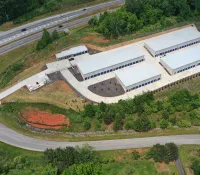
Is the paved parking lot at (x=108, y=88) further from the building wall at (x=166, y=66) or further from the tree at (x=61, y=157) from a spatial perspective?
the tree at (x=61, y=157)

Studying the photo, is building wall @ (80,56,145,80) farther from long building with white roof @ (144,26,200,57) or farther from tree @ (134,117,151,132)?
tree @ (134,117,151,132)

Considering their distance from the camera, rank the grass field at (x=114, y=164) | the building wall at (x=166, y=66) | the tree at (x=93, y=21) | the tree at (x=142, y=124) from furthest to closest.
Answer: the tree at (x=93, y=21)
the building wall at (x=166, y=66)
the tree at (x=142, y=124)
the grass field at (x=114, y=164)

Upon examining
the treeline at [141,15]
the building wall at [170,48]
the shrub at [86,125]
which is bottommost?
the shrub at [86,125]

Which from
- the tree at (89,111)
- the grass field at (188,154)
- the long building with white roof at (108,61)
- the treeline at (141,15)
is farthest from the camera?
the treeline at (141,15)

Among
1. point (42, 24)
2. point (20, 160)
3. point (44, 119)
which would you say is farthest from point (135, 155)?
point (42, 24)

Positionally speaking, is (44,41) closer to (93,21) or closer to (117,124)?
(93,21)

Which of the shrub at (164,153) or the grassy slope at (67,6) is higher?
the grassy slope at (67,6)

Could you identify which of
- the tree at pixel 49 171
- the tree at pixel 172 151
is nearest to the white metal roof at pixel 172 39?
the tree at pixel 172 151

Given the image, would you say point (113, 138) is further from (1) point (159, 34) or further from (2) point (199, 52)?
(1) point (159, 34)
